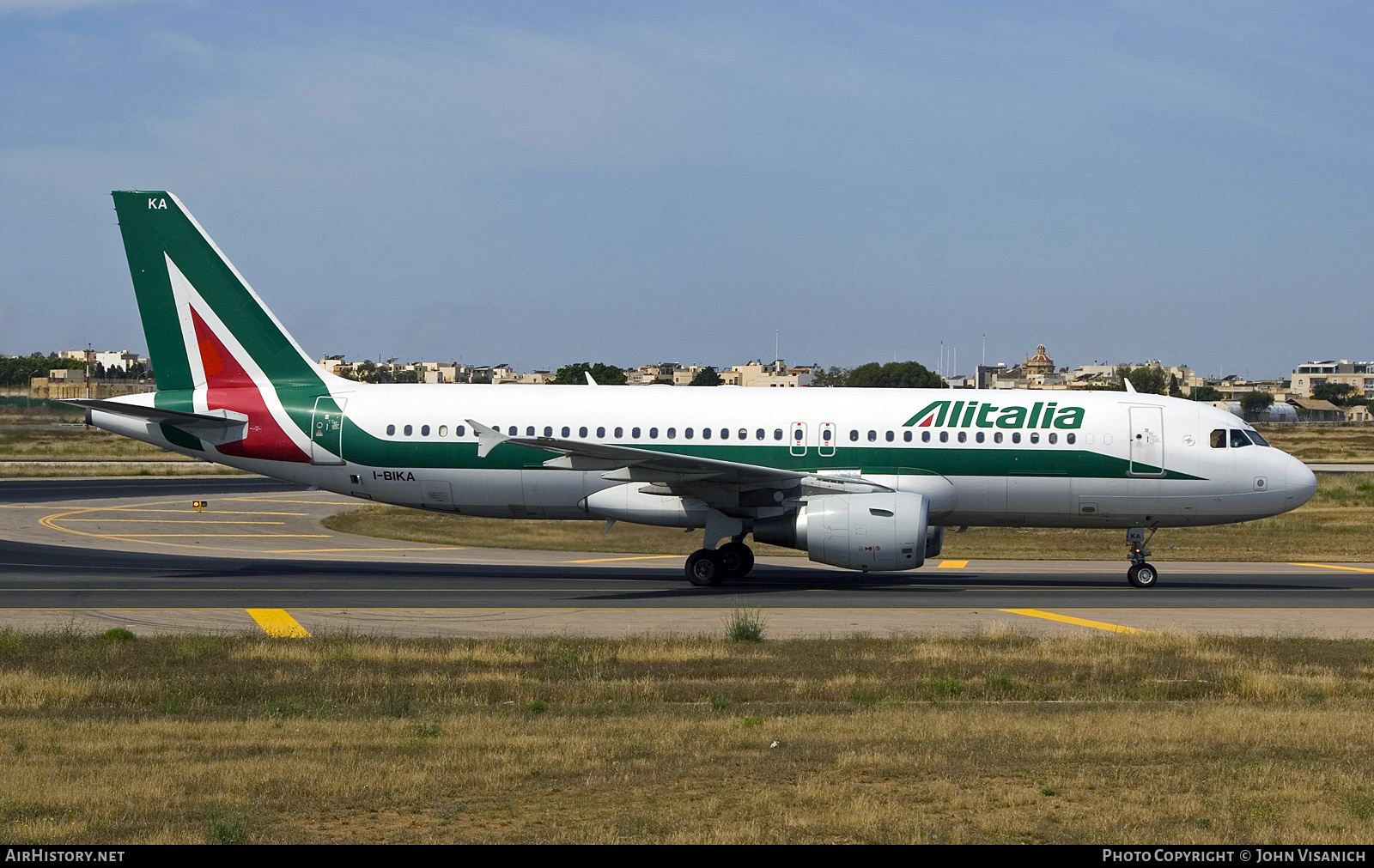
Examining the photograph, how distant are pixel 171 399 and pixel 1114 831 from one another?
26.4 meters

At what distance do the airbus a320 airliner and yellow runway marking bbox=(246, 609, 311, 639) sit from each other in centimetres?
648

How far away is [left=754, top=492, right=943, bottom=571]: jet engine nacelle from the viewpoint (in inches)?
1078

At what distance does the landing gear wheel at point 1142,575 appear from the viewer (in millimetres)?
29891

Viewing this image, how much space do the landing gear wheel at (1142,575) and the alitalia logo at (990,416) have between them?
3434mm

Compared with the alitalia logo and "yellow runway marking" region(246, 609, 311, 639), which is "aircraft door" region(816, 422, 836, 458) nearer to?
the alitalia logo

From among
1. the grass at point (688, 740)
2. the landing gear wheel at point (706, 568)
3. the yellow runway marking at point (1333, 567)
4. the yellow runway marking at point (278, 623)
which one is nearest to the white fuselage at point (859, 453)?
the landing gear wheel at point (706, 568)

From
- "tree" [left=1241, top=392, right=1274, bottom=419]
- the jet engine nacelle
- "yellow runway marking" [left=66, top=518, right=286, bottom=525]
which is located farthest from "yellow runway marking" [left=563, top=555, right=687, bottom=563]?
"tree" [left=1241, top=392, right=1274, bottom=419]

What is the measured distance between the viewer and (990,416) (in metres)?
30.1

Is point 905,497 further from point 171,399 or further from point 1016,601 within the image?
point 171,399

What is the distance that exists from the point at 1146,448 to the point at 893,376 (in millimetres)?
98504

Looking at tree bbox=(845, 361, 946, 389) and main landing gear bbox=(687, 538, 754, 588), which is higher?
tree bbox=(845, 361, 946, 389)

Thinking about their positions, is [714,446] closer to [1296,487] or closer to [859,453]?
[859,453]

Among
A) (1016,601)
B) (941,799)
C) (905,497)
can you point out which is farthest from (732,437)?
(941,799)

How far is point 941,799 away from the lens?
1101cm
